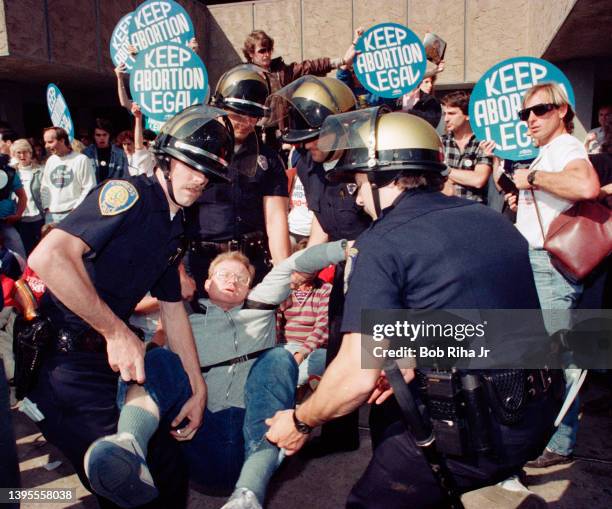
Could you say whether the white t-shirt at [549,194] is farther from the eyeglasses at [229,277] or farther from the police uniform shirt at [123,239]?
the police uniform shirt at [123,239]

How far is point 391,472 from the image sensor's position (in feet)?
5.90

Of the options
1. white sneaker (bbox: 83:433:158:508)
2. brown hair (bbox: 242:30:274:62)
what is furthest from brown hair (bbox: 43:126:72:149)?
white sneaker (bbox: 83:433:158:508)

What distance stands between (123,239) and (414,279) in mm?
1214

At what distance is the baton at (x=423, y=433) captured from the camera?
67.4 inches

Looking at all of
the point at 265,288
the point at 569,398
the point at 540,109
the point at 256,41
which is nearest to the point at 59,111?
the point at 256,41

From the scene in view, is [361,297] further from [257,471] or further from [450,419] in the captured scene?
[257,471]

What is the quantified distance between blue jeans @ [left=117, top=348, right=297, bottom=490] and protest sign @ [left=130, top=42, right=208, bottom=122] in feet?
9.10

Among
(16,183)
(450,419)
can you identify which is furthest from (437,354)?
(16,183)

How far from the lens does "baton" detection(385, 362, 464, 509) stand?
1.71 meters

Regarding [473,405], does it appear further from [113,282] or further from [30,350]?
[30,350]

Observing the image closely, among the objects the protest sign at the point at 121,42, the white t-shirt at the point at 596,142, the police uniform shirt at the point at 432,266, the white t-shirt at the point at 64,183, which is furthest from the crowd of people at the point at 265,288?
the white t-shirt at the point at 596,142

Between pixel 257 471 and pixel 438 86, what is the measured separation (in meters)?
11.3

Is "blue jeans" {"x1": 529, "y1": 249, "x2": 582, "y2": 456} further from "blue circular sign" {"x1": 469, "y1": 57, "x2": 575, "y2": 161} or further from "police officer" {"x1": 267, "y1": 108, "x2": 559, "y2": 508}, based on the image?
"police officer" {"x1": 267, "y1": 108, "x2": 559, "y2": 508}

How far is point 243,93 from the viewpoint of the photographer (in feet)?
11.1
